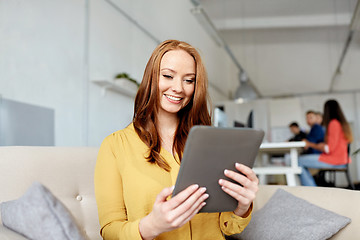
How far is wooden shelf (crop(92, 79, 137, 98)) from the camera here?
12.9 ft

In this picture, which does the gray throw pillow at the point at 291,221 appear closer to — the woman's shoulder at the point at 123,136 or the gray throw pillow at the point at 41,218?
the woman's shoulder at the point at 123,136

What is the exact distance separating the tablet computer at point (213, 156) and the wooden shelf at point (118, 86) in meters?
3.11

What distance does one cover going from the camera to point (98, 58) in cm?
396

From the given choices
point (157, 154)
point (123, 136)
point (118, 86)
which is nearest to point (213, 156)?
point (157, 154)

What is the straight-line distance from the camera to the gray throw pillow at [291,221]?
1.42 m

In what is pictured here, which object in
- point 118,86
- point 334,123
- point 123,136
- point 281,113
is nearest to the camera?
point 123,136

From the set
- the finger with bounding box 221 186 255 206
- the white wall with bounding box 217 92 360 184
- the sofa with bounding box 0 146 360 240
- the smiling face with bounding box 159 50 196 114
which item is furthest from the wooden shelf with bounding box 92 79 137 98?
the white wall with bounding box 217 92 360 184

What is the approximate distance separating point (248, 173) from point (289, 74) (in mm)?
10672

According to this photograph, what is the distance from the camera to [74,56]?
3.56 m

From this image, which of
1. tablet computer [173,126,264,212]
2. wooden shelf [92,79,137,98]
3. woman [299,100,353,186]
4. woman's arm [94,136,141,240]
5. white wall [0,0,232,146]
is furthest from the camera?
woman [299,100,353,186]

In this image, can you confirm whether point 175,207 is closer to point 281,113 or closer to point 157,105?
point 157,105

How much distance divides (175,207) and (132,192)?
0.29 metres

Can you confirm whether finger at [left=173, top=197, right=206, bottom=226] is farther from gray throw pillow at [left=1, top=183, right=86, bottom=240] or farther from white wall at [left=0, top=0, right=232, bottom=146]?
white wall at [left=0, top=0, right=232, bottom=146]

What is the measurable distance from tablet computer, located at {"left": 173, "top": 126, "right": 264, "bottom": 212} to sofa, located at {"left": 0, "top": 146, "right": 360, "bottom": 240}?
52 cm
